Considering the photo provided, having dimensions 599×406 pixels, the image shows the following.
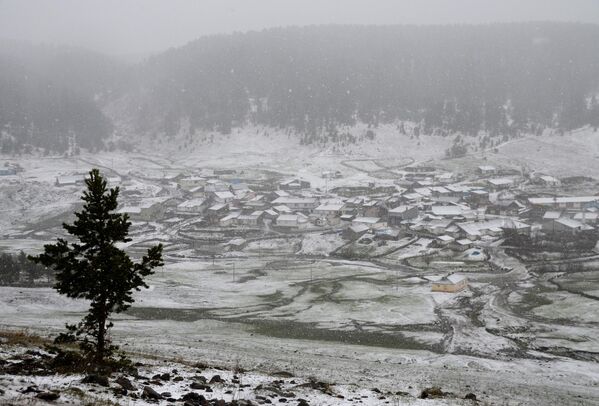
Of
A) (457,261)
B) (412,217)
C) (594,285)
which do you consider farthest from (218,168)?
(594,285)

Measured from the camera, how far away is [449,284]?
56000 millimetres

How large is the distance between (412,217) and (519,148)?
284 ft

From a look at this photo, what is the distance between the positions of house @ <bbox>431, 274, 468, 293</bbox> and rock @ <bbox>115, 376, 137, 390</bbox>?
152 ft

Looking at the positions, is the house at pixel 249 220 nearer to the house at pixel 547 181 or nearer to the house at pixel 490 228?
the house at pixel 490 228

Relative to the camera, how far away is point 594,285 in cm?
5606

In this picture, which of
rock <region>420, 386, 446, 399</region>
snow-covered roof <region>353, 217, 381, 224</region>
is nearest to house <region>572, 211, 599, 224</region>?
snow-covered roof <region>353, 217, 381, 224</region>

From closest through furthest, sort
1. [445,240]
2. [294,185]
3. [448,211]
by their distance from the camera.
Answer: [445,240] → [448,211] → [294,185]

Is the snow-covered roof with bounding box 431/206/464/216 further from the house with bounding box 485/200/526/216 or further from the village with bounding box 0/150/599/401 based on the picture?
the house with bounding box 485/200/526/216

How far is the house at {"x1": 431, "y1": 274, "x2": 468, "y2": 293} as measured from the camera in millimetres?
55844

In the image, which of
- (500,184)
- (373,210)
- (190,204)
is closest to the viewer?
(373,210)

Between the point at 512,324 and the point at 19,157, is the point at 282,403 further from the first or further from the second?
the point at 19,157

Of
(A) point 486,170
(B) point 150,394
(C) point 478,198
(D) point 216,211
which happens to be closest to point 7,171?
(D) point 216,211

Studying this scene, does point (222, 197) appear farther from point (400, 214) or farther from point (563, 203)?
point (563, 203)

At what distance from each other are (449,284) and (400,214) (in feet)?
134
